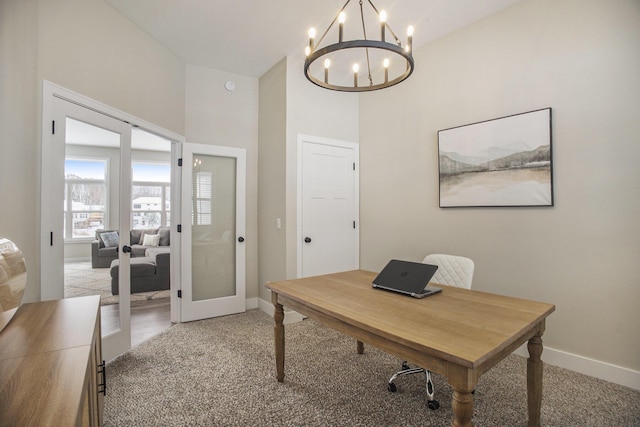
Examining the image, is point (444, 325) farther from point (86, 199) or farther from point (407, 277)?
point (86, 199)

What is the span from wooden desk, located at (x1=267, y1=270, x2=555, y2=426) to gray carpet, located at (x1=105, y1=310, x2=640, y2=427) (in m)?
0.53

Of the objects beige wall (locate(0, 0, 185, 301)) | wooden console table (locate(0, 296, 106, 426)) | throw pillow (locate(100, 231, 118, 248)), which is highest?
beige wall (locate(0, 0, 185, 301))

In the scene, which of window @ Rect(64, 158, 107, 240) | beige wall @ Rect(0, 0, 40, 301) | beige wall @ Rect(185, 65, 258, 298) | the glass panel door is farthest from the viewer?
beige wall @ Rect(185, 65, 258, 298)

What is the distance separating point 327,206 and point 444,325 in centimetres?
265

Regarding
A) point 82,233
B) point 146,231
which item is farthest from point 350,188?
point 146,231

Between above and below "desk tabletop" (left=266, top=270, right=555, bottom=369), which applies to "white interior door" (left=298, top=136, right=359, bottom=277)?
above

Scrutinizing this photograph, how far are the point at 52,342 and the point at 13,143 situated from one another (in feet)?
4.83

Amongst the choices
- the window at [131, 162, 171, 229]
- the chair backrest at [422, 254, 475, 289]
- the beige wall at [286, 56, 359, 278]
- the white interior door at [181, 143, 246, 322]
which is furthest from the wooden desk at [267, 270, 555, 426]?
the window at [131, 162, 171, 229]

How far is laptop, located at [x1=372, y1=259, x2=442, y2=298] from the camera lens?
1853 mm

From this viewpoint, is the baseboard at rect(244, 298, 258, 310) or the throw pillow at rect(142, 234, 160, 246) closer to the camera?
the baseboard at rect(244, 298, 258, 310)

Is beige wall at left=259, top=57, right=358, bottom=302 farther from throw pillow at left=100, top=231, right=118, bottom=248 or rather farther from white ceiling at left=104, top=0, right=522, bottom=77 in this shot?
throw pillow at left=100, top=231, right=118, bottom=248

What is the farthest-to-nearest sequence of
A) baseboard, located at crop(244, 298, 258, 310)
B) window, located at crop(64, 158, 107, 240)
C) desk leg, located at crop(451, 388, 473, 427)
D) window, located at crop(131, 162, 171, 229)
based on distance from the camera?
1. window, located at crop(131, 162, 171, 229)
2. baseboard, located at crop(244, 298, 258, 310)
3. window, located at crop(64, 158, 107, 240)
4. desk leg, located at crop(451, 388, 473, 427)

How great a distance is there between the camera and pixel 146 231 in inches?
286

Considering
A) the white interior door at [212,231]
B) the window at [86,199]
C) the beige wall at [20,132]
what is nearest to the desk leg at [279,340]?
the beige wall at [20,132]
